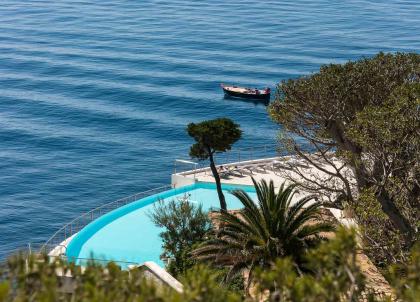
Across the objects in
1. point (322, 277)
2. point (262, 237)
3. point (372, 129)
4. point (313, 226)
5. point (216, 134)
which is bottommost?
point (262, 237)

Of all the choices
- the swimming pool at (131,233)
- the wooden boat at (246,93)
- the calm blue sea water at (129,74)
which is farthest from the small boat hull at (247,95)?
the swimming pool at (131,233)

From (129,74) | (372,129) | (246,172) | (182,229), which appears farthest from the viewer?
(129,74)

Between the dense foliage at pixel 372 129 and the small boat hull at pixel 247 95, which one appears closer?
the dense foliage at pixel 372 129

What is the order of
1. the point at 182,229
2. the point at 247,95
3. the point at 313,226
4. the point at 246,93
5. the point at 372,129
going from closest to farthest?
the point at 372,129, the point at 313,226, the point at 182,229, the point at 246,93, the point at 247,95

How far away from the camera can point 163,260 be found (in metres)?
33.9

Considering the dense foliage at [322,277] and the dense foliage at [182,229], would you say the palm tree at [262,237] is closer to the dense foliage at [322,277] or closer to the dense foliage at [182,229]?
the dense foliage at [182,229]

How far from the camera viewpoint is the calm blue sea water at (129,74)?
57.6 meters

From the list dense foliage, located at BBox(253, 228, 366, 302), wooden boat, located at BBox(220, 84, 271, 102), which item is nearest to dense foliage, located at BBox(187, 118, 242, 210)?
dense foliage, located at BBox(253, 228, 366, 302)

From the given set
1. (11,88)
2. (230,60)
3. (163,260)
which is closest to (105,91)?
(11,88)

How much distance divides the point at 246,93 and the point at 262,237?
49877mm

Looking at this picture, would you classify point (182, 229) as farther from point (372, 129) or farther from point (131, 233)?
point (372, 129)

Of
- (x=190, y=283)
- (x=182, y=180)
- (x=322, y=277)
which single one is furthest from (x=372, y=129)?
(x=182, y=180)

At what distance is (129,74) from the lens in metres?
82.6

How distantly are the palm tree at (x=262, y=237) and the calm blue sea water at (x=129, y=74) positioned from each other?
890 inches
